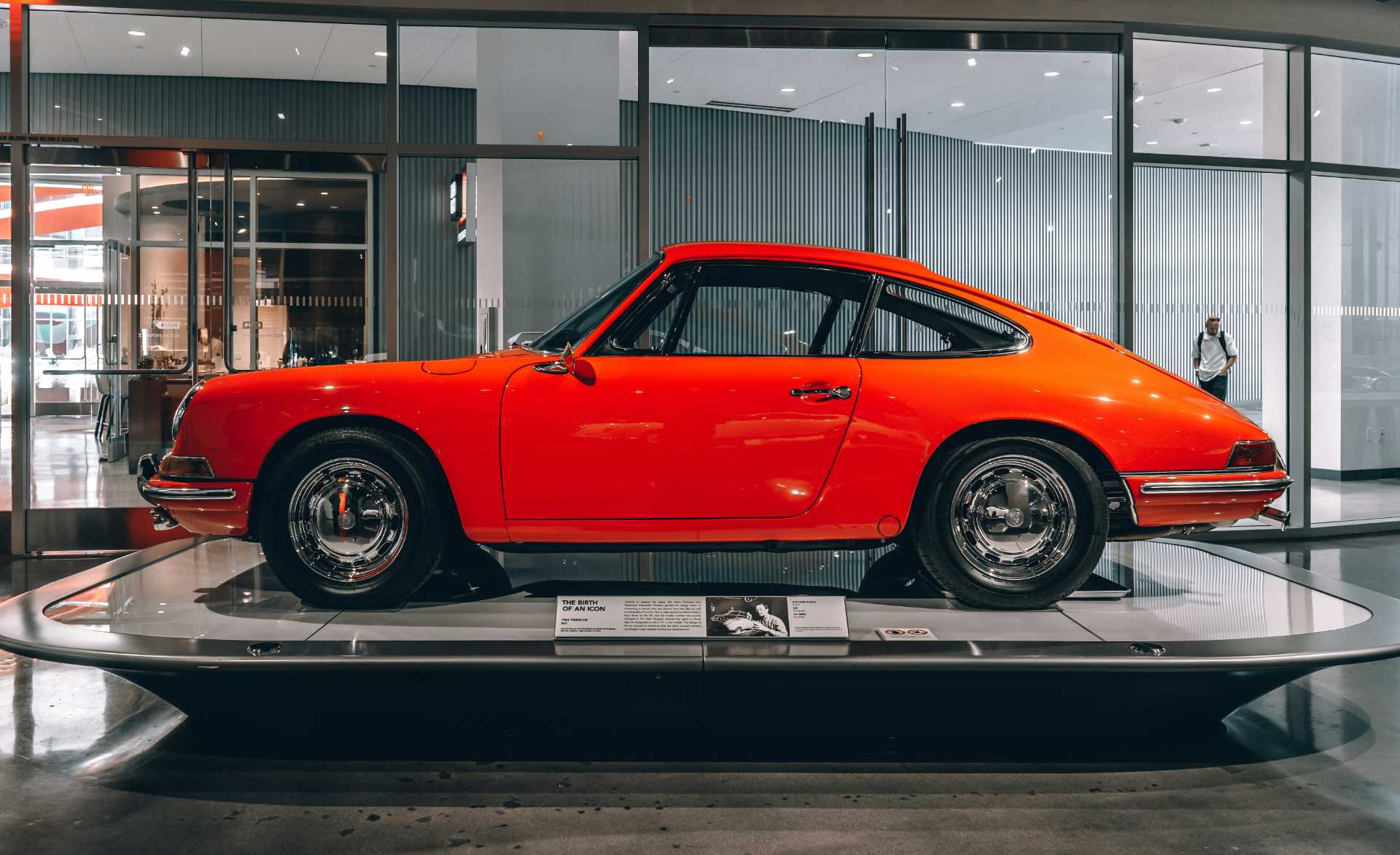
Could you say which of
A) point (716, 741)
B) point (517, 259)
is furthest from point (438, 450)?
point (517, 259)

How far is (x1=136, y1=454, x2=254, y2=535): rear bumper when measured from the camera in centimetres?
299

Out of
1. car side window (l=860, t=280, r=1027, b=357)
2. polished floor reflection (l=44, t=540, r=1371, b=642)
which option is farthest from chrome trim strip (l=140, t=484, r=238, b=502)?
car side window (l=860, t=280, r=1027, b=357)

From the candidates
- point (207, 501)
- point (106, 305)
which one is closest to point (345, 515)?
point (207, 501)

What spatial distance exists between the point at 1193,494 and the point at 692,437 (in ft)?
5.29

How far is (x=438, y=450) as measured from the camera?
299cm

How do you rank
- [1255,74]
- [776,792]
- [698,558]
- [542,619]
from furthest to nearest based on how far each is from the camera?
[1255,74] → [698,558] → [542,619] → [776,792]

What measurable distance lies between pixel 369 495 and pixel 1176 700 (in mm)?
2513

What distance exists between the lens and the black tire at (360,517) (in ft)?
9.83

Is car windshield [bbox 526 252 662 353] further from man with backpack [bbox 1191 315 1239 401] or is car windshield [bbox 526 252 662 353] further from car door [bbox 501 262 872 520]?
man with backpack [bbox 1191 315 1239 401]

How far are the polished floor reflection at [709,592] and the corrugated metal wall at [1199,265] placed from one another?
2.84m

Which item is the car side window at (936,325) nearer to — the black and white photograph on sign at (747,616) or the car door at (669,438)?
the car door at (669,438)

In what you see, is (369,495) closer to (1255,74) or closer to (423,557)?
(423,557)

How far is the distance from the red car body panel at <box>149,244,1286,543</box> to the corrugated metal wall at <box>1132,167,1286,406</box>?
3570mm

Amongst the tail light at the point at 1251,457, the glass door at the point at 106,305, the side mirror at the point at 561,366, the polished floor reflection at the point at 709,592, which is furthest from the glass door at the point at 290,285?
the tail light at the point at 1251,457
